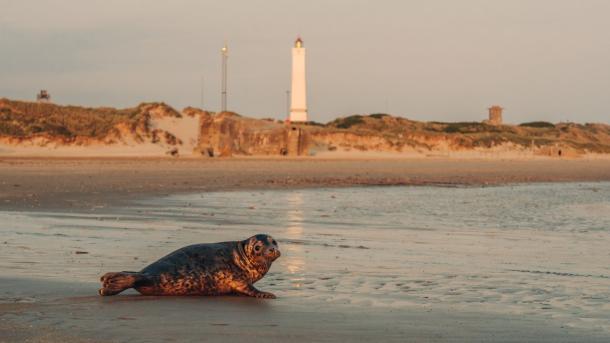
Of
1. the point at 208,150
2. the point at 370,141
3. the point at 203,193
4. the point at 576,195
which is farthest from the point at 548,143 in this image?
the point at 203,193

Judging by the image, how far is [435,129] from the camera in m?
97.5

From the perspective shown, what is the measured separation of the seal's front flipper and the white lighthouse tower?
84481 mm

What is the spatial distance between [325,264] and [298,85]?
273 ft

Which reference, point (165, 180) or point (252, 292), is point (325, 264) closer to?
point (252, 292)

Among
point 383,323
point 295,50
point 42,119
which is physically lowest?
point 383,323

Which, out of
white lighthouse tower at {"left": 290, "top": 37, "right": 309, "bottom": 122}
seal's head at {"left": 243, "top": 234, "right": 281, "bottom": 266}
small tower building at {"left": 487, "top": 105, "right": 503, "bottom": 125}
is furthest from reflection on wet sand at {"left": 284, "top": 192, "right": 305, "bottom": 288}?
small tower building at {"left": 487, "top": 105, "right": 503, "bottom": 125}

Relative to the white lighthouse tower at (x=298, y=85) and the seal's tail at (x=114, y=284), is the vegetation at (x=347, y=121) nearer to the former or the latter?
the white lighthouse tower at (x=298, y=85)

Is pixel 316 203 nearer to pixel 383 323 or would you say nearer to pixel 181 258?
pixel 181 258

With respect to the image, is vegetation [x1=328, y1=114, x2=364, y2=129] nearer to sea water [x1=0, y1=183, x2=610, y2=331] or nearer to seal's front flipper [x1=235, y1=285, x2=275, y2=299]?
sea water [x1=0, y1=183, x2=610, y2=331]

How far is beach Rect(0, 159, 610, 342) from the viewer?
6.91 meters

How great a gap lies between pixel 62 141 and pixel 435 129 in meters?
48.3

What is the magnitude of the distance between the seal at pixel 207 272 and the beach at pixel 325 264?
160 mm

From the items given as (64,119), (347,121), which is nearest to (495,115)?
(347,121)

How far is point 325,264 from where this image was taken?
10672 millimetres
